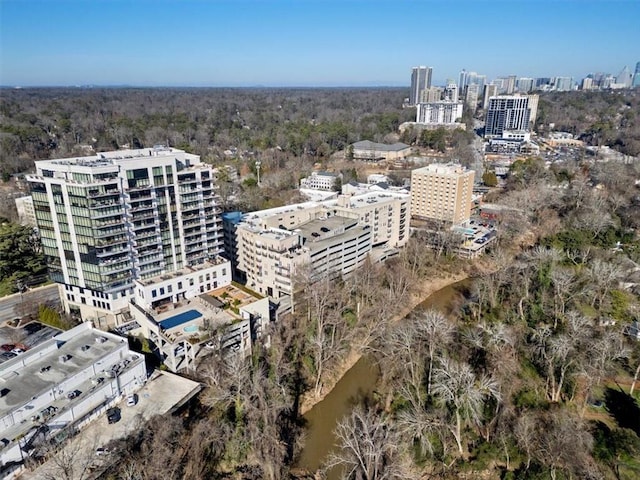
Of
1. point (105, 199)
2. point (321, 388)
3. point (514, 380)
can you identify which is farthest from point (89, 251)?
point (514, 380)

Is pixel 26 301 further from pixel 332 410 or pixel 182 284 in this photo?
pixel 332 410

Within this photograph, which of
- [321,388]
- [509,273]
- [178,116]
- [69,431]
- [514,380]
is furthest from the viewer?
[178,116]

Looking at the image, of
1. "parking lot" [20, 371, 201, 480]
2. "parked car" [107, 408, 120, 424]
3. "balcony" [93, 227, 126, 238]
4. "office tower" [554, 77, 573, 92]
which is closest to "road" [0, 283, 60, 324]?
"balcony" [93, 227, 126, 238]

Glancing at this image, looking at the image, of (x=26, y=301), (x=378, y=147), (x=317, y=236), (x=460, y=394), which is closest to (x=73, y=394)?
(x=26, y=301)

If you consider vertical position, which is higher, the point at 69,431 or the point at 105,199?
the point at 105,199

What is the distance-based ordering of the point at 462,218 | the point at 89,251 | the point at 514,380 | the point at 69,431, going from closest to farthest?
the point at 69,431 < the point at 514,380 < the point at 89,251 < the point at 462,218

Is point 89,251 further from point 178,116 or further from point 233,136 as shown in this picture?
point 178,116

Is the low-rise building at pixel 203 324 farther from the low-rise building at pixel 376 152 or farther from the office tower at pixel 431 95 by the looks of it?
the office tower at pixel 431 95
